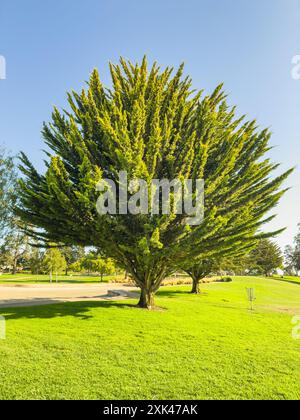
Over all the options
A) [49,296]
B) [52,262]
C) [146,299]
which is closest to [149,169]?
[146,299]

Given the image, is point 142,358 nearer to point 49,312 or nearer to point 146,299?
point 49,312

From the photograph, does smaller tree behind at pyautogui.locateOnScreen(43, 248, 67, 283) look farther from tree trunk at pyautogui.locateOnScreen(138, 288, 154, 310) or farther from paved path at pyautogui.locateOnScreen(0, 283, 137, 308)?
tree trunk at pyautogui.locateOnScreen(138, 288, 154, 310)

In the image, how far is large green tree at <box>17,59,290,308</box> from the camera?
11.6 meters

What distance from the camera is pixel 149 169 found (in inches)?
488

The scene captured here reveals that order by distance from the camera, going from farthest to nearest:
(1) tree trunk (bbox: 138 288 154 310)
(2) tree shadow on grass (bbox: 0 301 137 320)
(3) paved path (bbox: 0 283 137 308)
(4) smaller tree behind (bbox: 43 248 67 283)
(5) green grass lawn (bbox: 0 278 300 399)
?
(4) smaller tree behind (bbox: 43 248 67 283)
(3) paved path (bbox: 0 283 137 308)
(1) tree trunk (bbox: 138 288 154 310)
(2) tree shadow on grass (bbox: 0 301 137 320)
(5) green grass lawn (bbox: 0 278 300 399)

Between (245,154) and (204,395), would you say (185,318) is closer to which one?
(204,395)

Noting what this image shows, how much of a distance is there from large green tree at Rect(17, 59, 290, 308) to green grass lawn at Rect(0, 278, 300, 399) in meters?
3.29

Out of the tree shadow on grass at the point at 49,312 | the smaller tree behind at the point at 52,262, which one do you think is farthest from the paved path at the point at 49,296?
the smaller tree behind at the point at 52,262

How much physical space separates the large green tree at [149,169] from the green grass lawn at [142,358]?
3286 millimetres

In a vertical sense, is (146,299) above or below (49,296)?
above

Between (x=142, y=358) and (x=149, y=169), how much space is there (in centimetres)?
786

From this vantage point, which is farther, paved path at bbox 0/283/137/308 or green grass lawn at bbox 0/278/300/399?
paved path at bbox 0/283/137/308

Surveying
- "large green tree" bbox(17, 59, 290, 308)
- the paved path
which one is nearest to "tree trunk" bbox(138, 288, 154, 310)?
"large green tree" bbox(17, 59, 290, 308)

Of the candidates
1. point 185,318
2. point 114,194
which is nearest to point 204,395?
point 185,318
